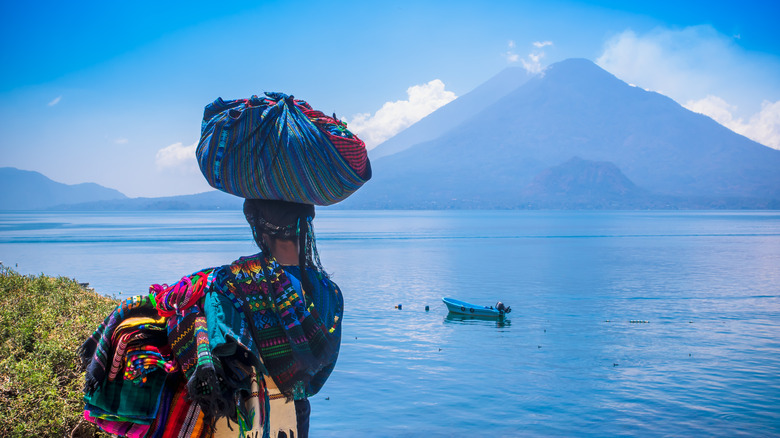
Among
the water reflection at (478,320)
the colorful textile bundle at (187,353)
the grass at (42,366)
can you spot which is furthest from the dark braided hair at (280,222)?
the water reflection at (478,320)

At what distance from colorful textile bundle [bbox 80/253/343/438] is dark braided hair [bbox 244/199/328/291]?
259 millimetres

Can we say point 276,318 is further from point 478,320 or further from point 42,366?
point 478,320

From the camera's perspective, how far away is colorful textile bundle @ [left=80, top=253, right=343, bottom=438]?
212 cm

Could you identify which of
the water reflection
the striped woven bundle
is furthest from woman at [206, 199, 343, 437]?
the water reflection

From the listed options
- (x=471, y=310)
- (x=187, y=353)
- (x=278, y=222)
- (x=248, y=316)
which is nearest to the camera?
(x=187, y=353)

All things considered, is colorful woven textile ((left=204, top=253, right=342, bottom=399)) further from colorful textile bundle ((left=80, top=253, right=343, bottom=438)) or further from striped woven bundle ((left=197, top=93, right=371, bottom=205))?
striped woven bundle ((left=197, top=93, right=371, bottom=205))

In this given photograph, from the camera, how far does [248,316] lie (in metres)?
2.37

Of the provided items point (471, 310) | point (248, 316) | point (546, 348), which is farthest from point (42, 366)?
point (471, 310)

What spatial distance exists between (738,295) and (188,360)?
4396 centimetres

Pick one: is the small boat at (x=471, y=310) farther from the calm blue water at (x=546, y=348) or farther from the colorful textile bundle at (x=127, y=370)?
the colorful textile bundle at (x=127, y=370)

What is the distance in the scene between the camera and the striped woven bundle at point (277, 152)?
97.0 inches

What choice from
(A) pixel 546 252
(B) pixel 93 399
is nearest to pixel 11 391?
(B) pixel 93 399

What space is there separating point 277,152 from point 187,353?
833 millimetres

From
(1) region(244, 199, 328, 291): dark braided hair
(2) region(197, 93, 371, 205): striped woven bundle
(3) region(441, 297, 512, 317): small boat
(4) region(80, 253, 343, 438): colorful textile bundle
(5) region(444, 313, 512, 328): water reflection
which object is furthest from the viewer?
(3) region(441, 297, 512, 317): small boat
